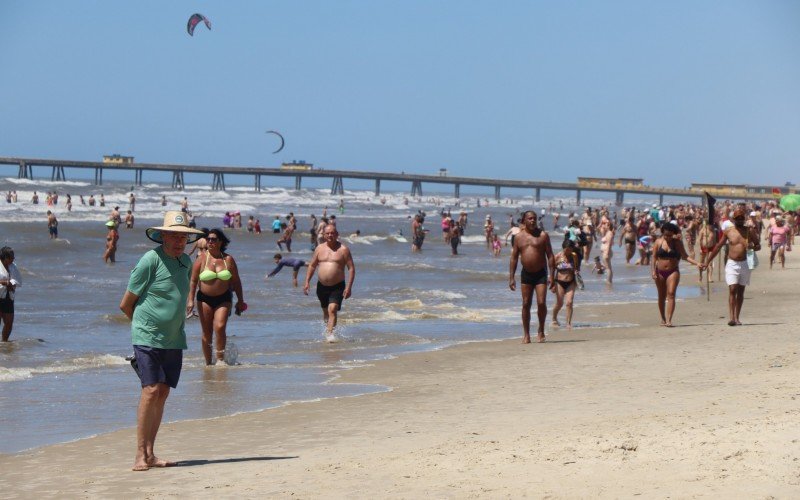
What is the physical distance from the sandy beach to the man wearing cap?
295mm

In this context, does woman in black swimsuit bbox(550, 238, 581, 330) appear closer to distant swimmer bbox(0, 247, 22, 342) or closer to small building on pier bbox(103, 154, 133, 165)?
distant swimmer bbox(0, 247, 22, 342)

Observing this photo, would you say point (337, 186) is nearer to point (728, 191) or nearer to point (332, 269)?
point (728, 191)

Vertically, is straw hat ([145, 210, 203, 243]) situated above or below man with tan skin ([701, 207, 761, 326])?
above

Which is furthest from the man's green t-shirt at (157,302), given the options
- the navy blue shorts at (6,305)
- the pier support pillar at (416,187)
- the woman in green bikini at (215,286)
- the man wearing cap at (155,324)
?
the pier support pillar at (416,187)

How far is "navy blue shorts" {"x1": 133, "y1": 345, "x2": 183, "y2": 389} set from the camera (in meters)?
5.96

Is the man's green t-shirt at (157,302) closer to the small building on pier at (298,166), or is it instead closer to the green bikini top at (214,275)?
the green bikini top at (214,275)

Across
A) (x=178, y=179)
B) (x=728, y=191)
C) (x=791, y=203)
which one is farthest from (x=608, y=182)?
(x=791, y=203)

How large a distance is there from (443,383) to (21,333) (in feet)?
22.6

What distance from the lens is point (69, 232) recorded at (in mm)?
47094

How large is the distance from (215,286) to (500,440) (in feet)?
14.7

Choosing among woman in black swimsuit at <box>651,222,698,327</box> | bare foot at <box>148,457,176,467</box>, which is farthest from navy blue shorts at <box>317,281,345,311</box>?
bare foot at <box>148,457,176,467</box>

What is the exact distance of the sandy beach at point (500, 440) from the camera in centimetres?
502

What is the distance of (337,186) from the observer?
142 meters

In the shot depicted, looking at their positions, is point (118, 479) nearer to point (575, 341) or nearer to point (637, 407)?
point (637, 407)
